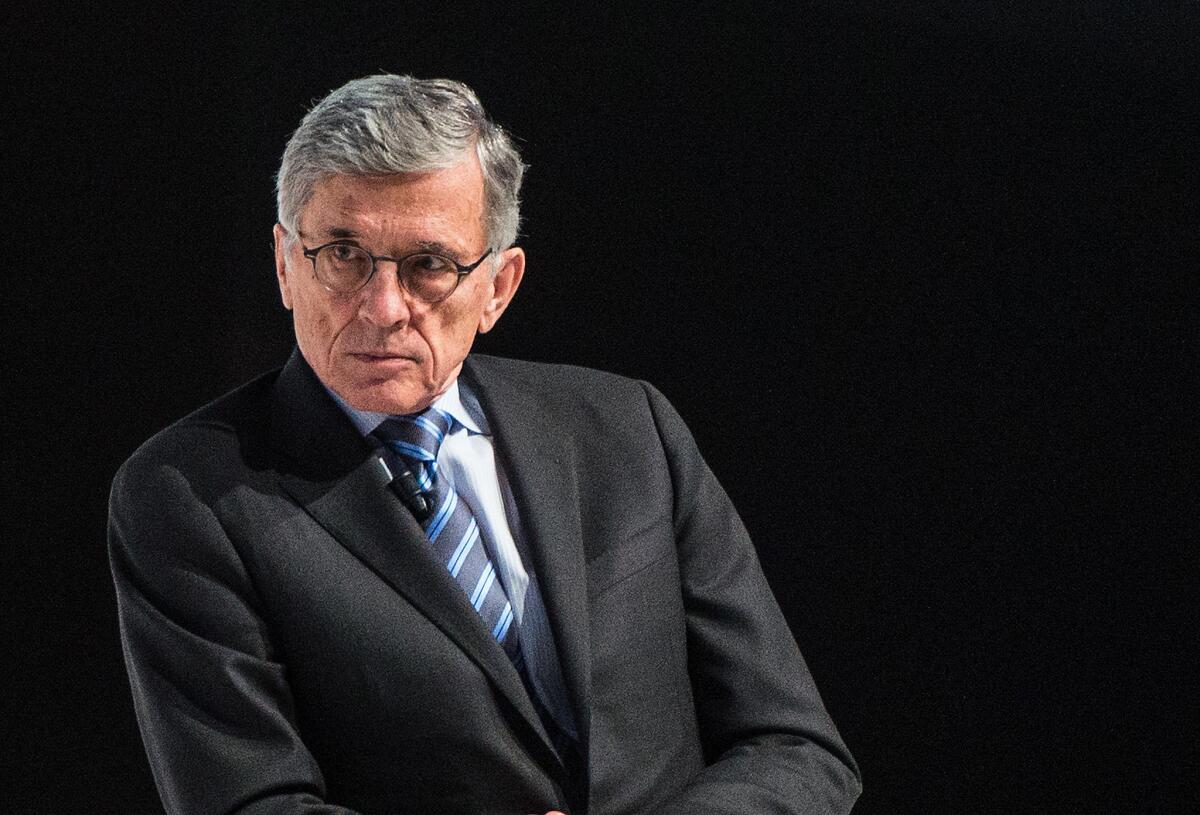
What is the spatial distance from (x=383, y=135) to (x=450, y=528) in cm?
53

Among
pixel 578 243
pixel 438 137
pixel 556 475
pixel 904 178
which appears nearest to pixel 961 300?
pixel 904 178

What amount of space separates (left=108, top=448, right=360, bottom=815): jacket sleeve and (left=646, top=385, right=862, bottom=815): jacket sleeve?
0.59 meters

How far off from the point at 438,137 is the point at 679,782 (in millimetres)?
943

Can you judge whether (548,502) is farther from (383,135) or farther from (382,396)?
(383,135)

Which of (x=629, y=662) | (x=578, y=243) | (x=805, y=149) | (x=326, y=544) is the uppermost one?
(x=805, y=149)

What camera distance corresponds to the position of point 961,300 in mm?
2980

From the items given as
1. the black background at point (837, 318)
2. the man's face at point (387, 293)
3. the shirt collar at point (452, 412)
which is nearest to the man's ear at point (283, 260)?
the man's face at point (387, 293)

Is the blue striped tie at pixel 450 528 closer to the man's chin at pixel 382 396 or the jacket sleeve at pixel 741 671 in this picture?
the man's chin at pixel 382 396

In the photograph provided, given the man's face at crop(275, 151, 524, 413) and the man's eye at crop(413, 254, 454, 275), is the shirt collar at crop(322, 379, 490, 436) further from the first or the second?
the man's eye at crop(413, 254, 454, 275)

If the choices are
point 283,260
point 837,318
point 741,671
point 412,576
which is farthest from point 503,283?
point 837,318

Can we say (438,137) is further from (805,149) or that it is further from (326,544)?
(805,149)

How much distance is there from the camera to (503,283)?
2.32 meters

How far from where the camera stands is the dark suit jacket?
2.04 m

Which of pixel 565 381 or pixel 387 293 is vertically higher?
pixel 387 293
